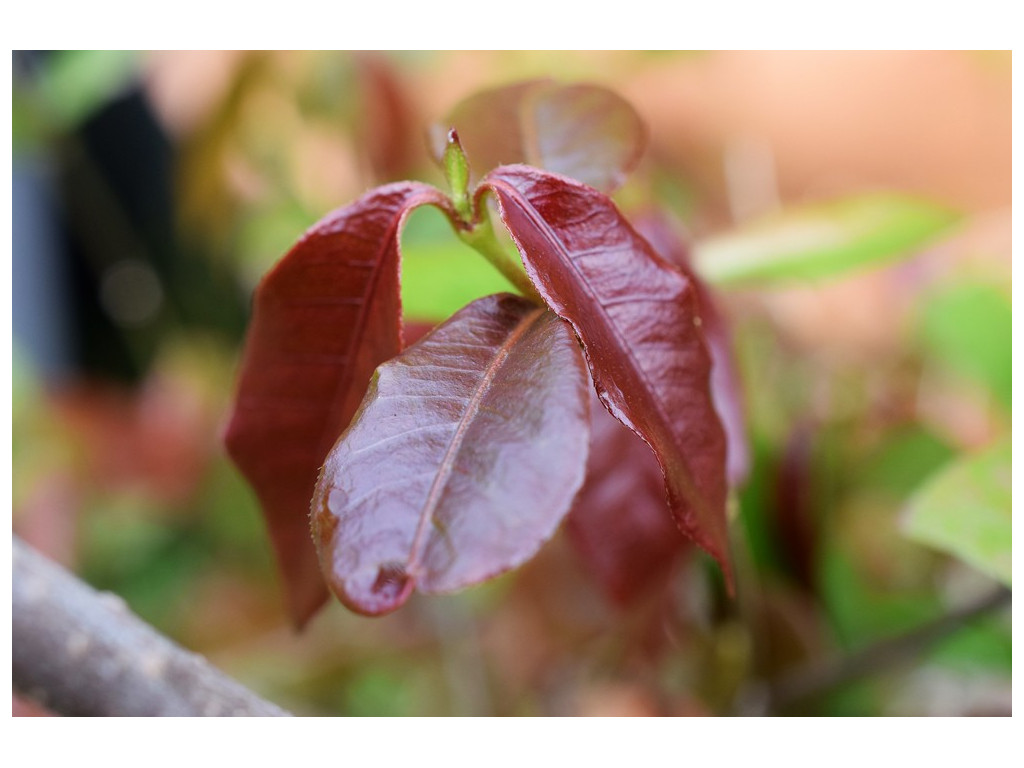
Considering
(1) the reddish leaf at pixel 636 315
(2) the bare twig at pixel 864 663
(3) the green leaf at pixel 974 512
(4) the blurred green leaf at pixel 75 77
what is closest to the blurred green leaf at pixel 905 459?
(2) the bare twig at pixel 864 663

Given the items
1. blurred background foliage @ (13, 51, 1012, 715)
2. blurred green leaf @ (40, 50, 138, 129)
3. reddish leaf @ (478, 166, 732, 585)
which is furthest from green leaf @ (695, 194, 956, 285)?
blurred green leaf @ (40, 50, 138, 129)

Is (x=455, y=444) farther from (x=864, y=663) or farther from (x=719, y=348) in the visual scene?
(x=864, y=663)

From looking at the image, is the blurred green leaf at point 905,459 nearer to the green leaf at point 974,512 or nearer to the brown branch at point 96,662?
the green leaf at point 974,512

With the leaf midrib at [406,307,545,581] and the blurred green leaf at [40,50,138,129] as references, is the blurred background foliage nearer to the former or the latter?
the blurred green leaf at [40,50,138,129]

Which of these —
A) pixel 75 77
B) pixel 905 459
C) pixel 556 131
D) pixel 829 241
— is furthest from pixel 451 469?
pixel 75 77

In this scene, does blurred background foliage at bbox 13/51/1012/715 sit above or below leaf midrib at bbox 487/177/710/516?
below
